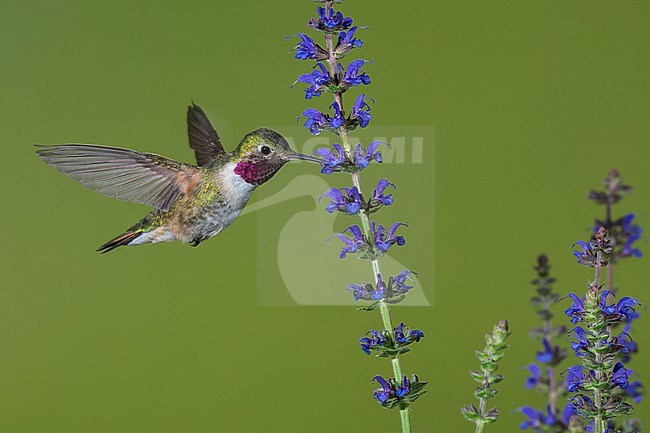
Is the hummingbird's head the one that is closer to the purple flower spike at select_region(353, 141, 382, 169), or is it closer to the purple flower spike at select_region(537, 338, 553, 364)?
the purple flower spike at select_region(353, 141, 382, 169)

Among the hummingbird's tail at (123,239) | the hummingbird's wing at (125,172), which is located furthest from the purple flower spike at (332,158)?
the hummingbird's tail at (123,239)

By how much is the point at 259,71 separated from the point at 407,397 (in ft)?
6.43

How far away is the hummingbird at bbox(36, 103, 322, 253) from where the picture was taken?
80 cm

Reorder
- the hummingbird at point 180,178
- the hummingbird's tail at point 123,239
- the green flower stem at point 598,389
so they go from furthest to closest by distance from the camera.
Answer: the hummingbird's tail at point 123,239, the hummingbird at point 180,178, the green flower stem at point 598,389

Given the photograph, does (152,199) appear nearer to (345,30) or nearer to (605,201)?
(345,30)

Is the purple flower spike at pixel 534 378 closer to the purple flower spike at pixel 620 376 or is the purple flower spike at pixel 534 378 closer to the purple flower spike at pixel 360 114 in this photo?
the purple flower spike at pixel 620 376

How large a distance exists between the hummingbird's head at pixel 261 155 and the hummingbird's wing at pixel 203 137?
184 millimetres

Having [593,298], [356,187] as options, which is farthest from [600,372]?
[356,187]

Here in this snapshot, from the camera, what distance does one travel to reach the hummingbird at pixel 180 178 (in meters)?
0.80

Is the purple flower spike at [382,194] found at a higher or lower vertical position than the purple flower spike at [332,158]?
lower

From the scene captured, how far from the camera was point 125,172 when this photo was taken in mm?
902

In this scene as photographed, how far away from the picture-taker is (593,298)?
554 millimetres

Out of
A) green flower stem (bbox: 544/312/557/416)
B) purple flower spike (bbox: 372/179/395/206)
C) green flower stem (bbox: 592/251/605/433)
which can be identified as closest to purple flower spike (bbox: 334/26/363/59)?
purple flower spike (bbox: 372/179/395/206)

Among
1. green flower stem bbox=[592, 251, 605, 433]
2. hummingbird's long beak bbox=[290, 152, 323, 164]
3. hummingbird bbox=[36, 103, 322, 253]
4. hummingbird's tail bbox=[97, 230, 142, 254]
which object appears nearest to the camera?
green flower stem bbox=[592, 251, 605, 433]
